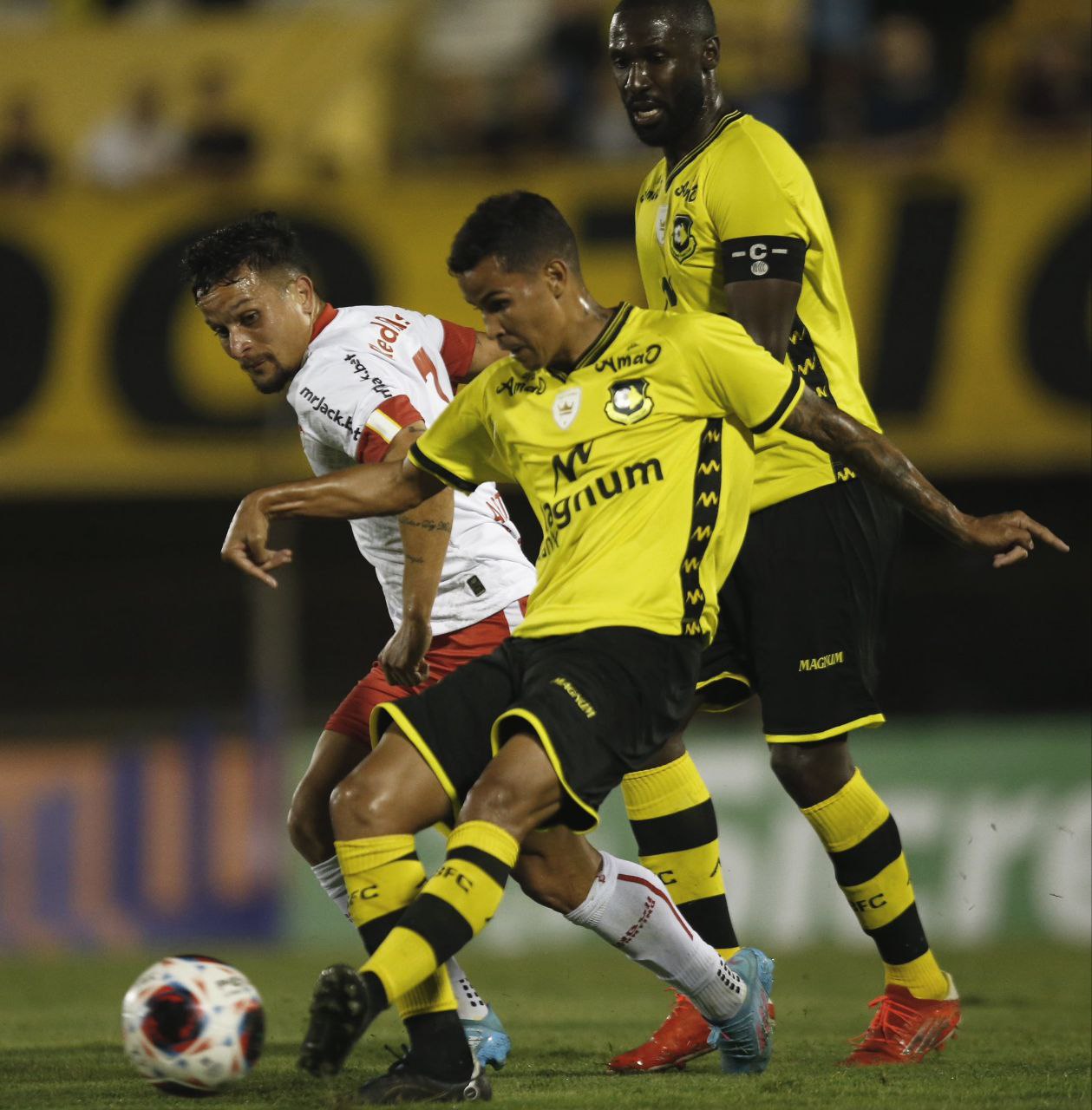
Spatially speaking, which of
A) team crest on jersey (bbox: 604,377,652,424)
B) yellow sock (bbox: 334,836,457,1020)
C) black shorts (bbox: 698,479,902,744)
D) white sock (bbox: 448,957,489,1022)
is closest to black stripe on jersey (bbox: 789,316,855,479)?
black shorts (bbox: 698,479,902,744)

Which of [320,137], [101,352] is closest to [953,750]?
[101,352]

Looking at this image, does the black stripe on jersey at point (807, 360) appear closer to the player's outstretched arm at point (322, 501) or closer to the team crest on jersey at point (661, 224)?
the team crest on jersey at point (661, 224)

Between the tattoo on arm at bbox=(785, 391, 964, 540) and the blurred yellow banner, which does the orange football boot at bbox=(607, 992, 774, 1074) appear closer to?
the tattoo on arm at bbox=(785, 391, 964, 540)

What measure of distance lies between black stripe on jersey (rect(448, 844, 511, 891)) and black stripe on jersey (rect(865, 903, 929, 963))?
5.04ft

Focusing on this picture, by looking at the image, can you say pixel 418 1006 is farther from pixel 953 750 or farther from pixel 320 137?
pixel 320 137

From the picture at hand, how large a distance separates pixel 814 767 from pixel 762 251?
1361 mm

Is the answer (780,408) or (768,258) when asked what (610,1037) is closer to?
(780,408)

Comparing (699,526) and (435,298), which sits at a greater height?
(699,526)

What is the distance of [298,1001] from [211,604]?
18.4 feet

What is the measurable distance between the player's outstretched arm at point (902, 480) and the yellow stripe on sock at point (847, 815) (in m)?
0.92

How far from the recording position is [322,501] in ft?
14.2

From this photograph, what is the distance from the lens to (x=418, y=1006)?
4.04 meters

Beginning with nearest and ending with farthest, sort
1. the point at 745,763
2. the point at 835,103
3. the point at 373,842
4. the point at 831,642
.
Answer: the point at 373,842
the point at 831,642
the point at 745,763
the point at 835,103

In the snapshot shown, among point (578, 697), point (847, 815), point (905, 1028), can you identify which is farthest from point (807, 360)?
point (905, 1028)
